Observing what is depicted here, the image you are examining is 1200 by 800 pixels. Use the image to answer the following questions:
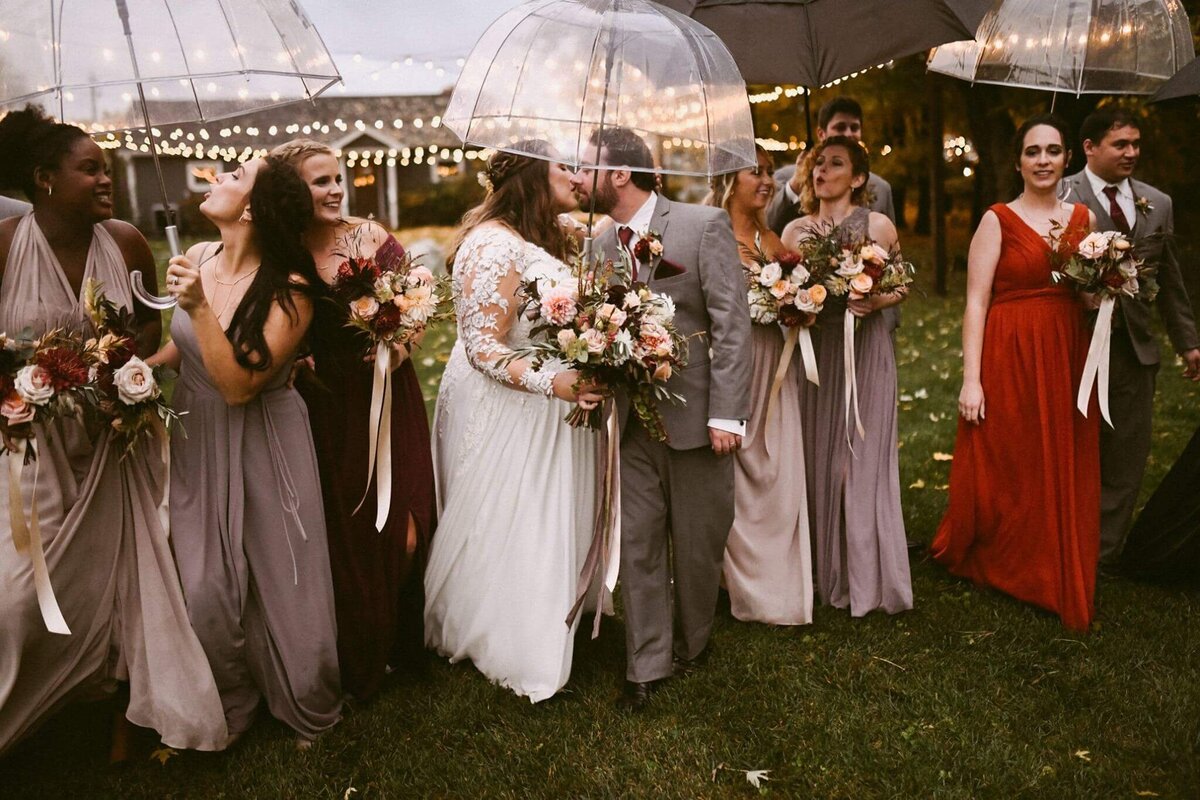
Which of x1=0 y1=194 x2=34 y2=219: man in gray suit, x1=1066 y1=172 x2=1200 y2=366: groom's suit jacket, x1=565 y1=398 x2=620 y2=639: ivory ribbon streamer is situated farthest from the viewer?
x1=1066 y1=172 x2=1200 y2=366: groom's suit jacket

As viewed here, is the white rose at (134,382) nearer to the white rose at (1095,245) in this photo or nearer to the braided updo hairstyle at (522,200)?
the braided updo hairstyle at (522,200)

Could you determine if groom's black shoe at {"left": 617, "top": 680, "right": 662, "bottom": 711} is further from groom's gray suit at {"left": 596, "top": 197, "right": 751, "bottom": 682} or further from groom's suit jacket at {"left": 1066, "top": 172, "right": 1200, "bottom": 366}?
groom's suit jacket at {"left": 1066, "top": 172, "right": 1200, "bottom": 366}

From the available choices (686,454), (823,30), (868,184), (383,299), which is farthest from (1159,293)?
(383,299)

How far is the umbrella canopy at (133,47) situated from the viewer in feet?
10.9

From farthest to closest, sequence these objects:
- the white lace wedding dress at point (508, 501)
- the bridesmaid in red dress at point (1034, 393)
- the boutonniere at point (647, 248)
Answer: the bridesmaid in red dress at point (1034, 393) < the white lace wedding dress at point (508, 501) < the boutonniere at point (647, 248)

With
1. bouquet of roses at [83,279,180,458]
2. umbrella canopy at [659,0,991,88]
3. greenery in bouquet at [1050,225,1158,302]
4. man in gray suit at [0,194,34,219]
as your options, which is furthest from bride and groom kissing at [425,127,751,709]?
man in gray suit at [0,194,34,219]

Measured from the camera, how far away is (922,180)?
2498 cm

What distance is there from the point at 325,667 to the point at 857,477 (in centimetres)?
282

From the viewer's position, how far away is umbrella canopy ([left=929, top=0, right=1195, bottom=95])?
17.3 ft

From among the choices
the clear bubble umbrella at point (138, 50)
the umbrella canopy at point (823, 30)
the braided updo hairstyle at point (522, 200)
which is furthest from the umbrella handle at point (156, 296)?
the umbrella canopy at point (823, 30)

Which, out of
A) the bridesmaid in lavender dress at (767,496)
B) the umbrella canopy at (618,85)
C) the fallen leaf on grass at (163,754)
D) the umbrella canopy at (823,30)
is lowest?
the fallen leaf on grass at (163,754)

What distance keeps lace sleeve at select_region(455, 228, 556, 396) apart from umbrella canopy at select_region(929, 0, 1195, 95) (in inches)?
114

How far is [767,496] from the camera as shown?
5.17 metres

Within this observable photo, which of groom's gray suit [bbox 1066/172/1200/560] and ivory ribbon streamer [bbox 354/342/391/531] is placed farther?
groom's gray suit [bbox 1066/172/1200/560]
